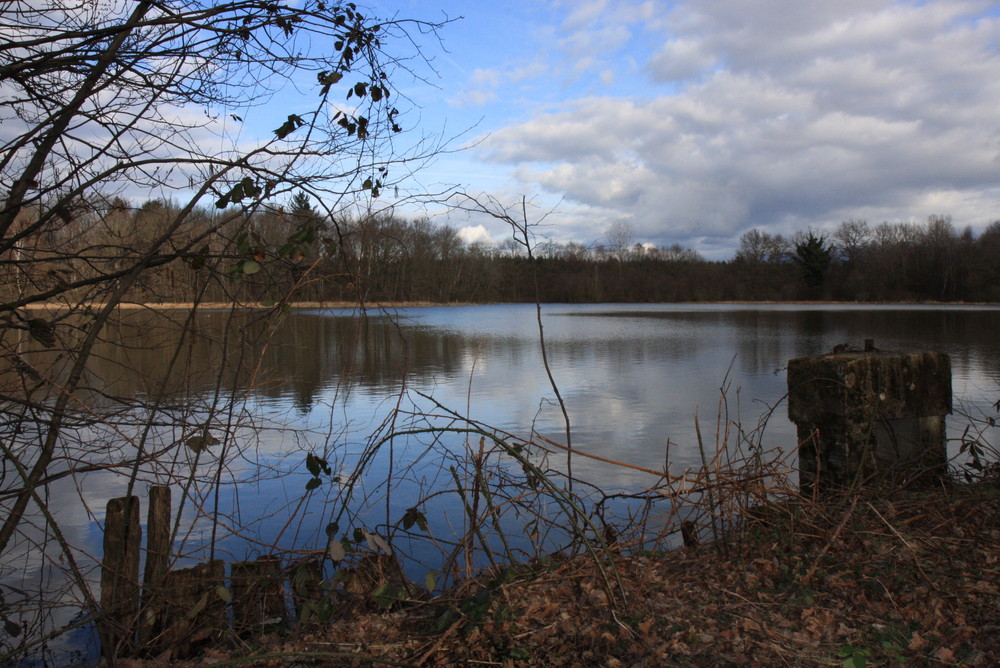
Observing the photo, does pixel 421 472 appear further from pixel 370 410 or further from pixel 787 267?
pixel 787 267

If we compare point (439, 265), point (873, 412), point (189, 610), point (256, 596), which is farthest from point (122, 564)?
point (873, 412)

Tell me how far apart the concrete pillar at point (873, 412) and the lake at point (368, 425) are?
0.56 metres

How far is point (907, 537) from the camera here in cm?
437

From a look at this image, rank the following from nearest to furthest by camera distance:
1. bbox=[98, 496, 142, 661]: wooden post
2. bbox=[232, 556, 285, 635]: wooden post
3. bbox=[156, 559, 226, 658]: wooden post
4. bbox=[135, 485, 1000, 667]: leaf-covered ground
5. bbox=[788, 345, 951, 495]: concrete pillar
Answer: bbox=[135, 485, 1000, 667]: leaf-covered ground
bbox=[98, 496, 142, 661]: wooden post
bbox=[156, 559, 226, 658]: wooden post
bbox=[232, 556, 285, 635]: wooden post
bbox=[788, 345, 951, 495]: concrete pillar

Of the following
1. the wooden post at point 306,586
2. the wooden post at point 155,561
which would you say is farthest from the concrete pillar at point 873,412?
the wooden post at point 155,561

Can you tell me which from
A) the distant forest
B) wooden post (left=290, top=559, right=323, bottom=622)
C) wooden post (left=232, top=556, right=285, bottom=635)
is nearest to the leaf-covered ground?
wooden post (left=290, top=559, right=323, bottom=622)

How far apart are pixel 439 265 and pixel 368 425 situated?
3846 mm

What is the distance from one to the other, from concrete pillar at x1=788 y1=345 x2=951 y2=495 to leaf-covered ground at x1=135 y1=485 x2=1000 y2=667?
0.56m

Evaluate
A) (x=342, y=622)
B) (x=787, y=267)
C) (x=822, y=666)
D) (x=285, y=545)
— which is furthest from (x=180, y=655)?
(x=787, y=267)

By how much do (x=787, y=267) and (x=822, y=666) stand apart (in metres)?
95.7

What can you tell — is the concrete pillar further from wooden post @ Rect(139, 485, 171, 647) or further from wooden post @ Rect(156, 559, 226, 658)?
wooden post @ Rect(139, 485, 171, 647)

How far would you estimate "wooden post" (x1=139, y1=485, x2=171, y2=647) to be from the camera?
4.20m

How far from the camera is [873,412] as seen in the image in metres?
5.12

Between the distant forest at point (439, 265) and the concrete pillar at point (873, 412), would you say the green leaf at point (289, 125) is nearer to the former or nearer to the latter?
the distant forest at point (439, 265)
